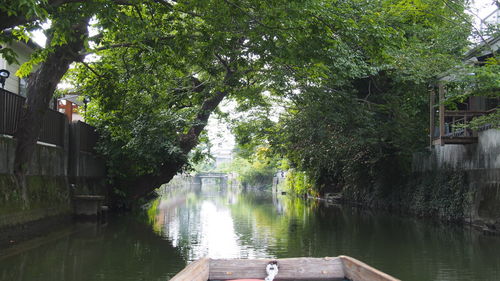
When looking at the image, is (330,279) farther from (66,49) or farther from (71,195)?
(71,195)


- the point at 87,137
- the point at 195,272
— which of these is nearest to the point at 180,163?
the point at 87,137

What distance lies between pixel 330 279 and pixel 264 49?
202 inches

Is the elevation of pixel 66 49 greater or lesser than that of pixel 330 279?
greater

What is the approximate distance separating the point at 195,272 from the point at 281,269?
98cm

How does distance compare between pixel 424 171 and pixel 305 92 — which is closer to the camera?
pixel 305 92

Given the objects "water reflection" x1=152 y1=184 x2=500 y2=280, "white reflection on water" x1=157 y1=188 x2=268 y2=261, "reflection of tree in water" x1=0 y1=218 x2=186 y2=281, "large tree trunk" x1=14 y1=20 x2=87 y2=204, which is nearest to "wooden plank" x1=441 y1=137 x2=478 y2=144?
"water reflection" x1=152 y1=184 x2=500 y2=280

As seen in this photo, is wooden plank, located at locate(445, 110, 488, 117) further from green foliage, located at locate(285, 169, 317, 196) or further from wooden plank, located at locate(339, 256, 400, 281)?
green foliage, located at locate(285, 169, 317, 196)

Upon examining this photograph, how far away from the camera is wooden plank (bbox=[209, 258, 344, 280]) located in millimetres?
5109

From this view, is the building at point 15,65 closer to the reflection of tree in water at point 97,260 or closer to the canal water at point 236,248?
the canal water at point 236,248

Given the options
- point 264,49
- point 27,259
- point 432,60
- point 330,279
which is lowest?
point 27,259

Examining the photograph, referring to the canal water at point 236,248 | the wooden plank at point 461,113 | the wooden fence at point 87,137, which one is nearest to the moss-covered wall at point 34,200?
the canal water at point 236,248

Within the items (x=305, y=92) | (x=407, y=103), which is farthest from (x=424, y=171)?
(x=305, y=92)

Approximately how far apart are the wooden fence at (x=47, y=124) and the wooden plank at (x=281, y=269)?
842 cm

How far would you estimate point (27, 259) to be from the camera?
9234 millimetres
